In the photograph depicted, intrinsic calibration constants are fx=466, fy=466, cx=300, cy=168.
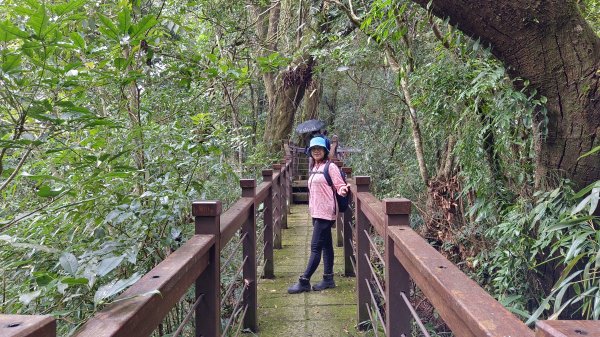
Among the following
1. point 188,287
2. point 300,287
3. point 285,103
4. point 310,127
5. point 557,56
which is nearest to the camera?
point 188,287

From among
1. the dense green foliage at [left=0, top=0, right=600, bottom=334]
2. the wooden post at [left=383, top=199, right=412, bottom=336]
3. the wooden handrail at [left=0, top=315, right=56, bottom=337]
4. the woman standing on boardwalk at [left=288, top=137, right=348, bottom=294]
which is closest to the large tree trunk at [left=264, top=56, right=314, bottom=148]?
the dense green foliage at [left=0, top=0, right=600, bottom=334]

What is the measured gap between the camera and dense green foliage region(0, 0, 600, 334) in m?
1.64

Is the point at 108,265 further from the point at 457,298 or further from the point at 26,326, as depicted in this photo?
the point at 457,298

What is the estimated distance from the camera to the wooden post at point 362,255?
3299 millimetres

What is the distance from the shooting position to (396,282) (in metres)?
2.05

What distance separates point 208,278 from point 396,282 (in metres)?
0.82

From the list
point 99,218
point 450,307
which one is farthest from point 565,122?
point 99,218

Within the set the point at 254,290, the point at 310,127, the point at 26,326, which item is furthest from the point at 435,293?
the point at 310,127

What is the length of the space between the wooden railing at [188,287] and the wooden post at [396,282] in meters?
0.76

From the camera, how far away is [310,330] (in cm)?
332

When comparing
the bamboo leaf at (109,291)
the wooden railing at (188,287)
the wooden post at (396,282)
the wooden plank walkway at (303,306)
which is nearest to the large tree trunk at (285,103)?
the wooden plank walkway at (303,306)

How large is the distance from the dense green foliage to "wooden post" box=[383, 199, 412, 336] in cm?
53

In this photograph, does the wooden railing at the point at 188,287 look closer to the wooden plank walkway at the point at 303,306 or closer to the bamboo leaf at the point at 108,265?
the bamboo leaf at the point at 108,265

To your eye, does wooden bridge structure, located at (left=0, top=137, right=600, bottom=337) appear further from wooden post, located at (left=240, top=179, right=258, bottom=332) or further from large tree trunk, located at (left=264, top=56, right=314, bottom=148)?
large tree trunk, located at (left=264, top=56, right=314, bottom=148)
